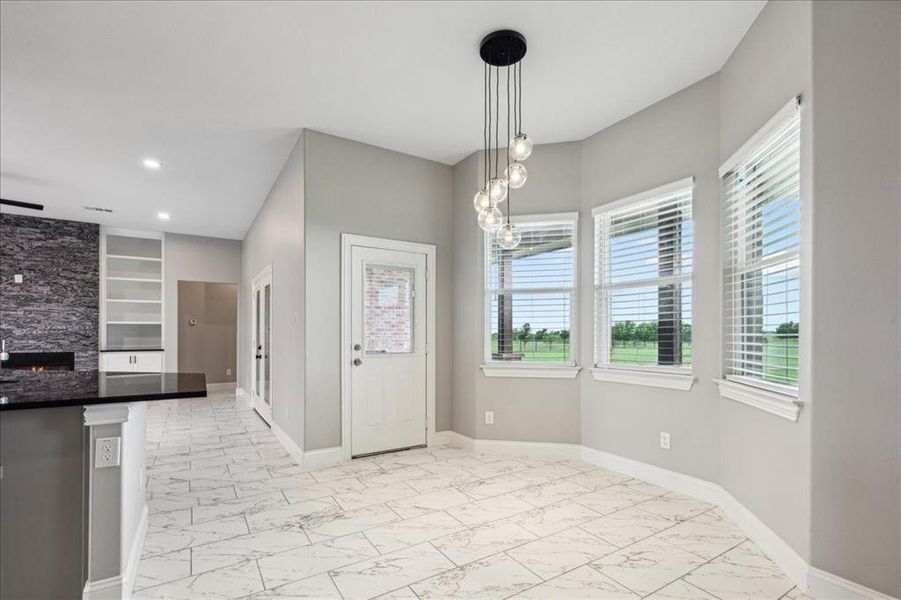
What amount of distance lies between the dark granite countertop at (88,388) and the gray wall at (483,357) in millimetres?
2677

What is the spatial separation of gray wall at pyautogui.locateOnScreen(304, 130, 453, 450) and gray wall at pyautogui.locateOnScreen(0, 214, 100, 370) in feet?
17.8

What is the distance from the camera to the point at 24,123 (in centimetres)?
384

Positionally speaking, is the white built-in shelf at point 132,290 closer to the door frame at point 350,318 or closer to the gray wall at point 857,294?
the door frame at point 350,318

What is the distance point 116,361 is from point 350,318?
552 cm

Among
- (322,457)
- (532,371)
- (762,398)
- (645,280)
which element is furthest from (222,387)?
(762,398)

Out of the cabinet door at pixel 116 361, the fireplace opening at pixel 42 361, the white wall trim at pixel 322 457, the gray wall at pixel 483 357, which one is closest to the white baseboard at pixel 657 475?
the gray wall at pixel 483 357

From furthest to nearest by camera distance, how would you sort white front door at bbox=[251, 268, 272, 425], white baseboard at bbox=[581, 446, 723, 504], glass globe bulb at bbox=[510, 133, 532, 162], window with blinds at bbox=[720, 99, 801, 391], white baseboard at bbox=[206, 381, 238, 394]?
white baseboard at bbox=[206, 381, 238, 394], white front door at bbox=[251, 268, 272, 425], white baseboard at bbox=[581, 446, 723, 504], glass globe bulb at bbox=[510, 133, 532, 162], window with blinds at bbox=[720, 99, 801, 391]

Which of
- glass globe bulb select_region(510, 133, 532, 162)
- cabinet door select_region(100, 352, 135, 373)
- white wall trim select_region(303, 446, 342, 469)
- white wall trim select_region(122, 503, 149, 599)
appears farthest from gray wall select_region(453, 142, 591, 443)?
cabinet door select_region(100, 352, 135, 373)

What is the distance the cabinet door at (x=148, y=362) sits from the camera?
752cm

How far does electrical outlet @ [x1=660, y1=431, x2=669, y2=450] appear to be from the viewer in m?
3.44

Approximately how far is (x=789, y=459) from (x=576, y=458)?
2064 mm

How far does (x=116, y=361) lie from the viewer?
7.37 m

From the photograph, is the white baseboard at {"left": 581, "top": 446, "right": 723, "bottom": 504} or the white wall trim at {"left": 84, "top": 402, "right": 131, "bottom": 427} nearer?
the white wall trim at {"left": 84, "top": 402, "right": 131, "bottom": 427}

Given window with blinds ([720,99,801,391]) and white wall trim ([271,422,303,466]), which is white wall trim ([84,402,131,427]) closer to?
white wall trim ([271,422,303,466])
